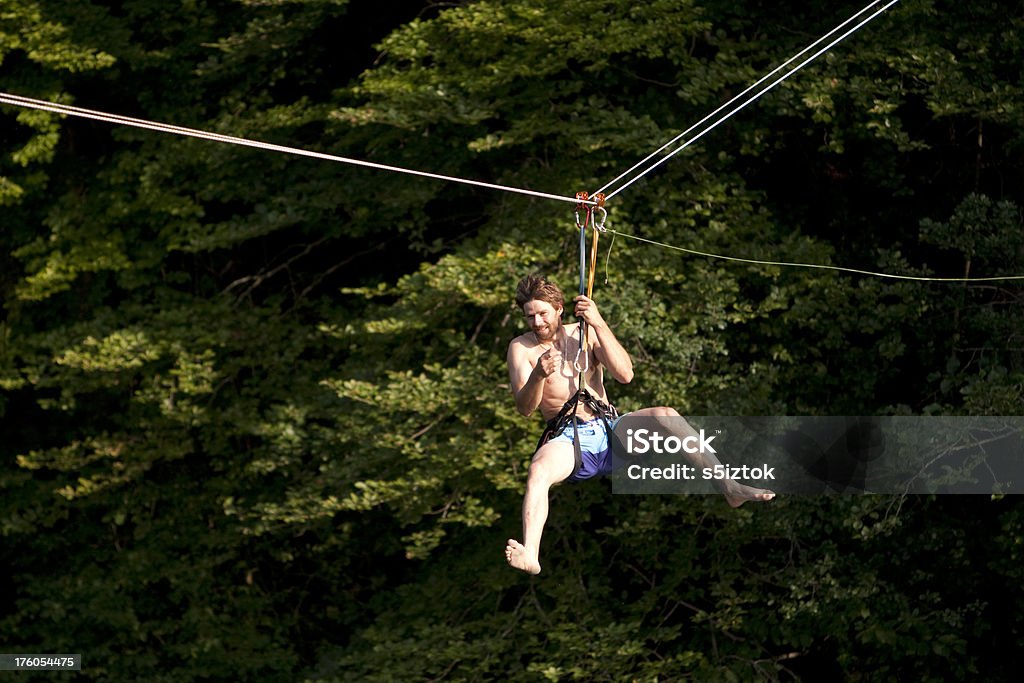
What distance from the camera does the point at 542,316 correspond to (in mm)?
5297

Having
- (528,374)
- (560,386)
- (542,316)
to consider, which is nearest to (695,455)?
(560,386)

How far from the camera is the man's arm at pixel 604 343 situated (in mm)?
5184

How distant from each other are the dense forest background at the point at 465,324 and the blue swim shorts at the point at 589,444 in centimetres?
316

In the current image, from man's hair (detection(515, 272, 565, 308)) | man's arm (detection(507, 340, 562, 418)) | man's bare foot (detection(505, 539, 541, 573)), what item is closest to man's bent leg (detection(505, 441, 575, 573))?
man's bare foot (detection(505, 539, 541, 573))

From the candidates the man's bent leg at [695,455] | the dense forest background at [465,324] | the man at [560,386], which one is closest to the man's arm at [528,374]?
the man at [560,386]

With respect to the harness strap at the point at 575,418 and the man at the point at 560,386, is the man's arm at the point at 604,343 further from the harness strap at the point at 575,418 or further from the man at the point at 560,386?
the harness strap at the point at 575,418

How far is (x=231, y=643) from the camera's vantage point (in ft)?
36.2

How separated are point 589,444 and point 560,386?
10.5 inches

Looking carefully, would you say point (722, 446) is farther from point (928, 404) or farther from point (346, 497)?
point (346, 497)

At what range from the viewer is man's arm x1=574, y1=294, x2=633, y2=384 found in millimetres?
5184

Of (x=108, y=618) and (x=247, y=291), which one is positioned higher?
(x=247, y=291)

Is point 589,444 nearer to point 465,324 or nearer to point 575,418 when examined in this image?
point 575,418

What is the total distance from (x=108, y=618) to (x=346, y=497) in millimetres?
2514

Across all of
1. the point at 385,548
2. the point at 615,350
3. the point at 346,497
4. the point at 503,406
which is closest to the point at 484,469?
the point at 503,406
